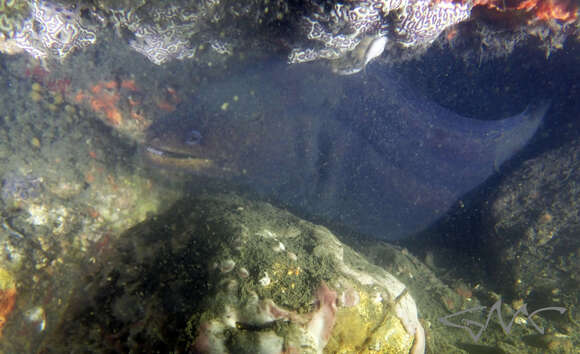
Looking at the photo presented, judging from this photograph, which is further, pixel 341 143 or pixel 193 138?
pixel 341 143

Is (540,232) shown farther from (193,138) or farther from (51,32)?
(51,32)

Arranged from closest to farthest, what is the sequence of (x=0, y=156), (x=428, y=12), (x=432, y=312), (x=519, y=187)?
(x=428, y=12), (x=432, y=312), (x=0, y=156), (x=519, y=187)

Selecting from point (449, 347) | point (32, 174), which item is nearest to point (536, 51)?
point (449, 347)

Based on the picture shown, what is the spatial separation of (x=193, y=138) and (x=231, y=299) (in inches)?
132

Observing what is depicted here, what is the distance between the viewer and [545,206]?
442 centimetres

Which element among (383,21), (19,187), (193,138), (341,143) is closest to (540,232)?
(341,143)

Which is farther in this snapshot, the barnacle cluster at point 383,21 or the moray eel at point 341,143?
the moray eel at point 341,143

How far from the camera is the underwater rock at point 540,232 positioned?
4.23m

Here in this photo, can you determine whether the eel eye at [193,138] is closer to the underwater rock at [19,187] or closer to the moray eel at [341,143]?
the moray eel at [341,143]

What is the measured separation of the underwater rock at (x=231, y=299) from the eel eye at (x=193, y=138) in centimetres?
221

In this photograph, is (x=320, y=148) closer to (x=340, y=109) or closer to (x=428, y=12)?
(x=340, y=109)

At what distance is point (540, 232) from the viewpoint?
437 centimetres

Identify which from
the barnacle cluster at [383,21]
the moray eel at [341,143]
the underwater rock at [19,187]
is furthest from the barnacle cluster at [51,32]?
the barnacle cluster at [383,21]

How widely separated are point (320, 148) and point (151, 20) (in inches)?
133
